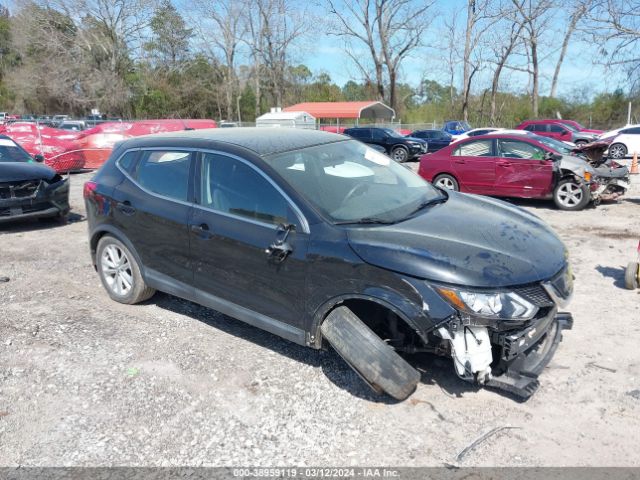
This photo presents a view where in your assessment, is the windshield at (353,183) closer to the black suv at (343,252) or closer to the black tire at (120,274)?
the black suv at (343,252)

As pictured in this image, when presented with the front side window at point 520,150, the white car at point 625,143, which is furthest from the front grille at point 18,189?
the white car at point 625,143

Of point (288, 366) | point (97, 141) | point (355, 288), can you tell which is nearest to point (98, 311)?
point (288, 366)

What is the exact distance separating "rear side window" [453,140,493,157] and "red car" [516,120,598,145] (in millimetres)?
14180

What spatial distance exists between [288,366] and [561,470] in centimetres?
192

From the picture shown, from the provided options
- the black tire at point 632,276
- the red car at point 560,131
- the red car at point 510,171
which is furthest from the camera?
the red car at point 560,131

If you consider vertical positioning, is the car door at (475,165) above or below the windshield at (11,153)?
below

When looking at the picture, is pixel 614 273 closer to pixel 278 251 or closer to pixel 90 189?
pixel 278 251

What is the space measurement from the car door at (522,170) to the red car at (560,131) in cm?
1438

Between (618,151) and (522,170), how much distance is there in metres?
13.2

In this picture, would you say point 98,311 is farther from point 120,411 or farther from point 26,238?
point 26,238

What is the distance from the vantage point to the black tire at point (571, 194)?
9.62 meters

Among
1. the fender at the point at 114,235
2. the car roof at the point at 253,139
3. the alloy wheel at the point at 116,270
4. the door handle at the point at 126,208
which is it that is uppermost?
the car roof at the point at 253,139

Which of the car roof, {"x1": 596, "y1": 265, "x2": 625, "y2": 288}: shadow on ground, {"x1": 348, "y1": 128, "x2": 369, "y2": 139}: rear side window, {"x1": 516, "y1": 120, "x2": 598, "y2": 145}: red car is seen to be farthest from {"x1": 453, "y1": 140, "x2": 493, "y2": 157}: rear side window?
{"x1": 516, "y1": 120, "x2": 598, "y2": 145}: red car

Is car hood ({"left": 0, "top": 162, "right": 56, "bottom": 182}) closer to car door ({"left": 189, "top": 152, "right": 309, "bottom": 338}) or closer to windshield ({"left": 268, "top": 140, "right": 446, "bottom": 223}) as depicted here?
car door ({"left": 189, "top": 152, "right": 309, "bottom": 338})
